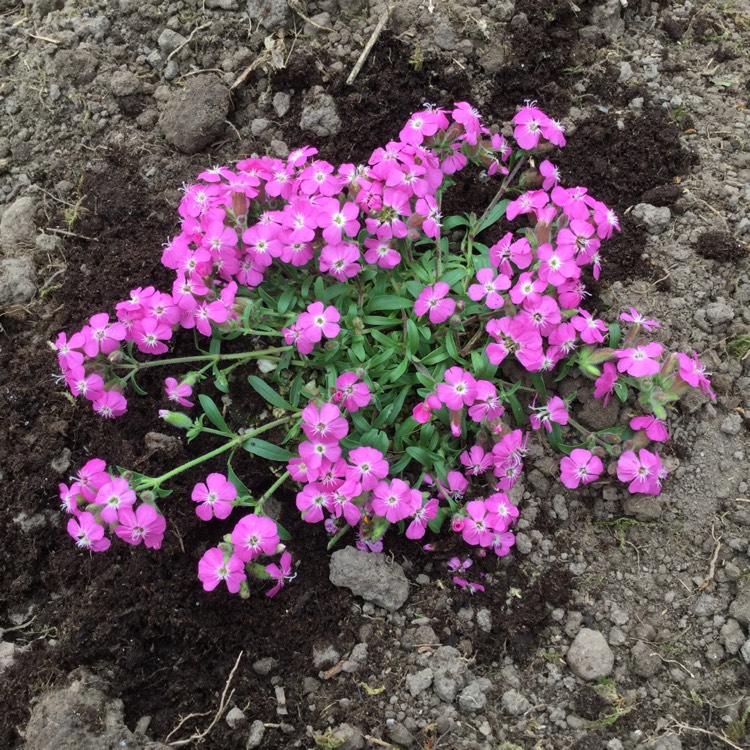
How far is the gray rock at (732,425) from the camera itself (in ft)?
10.9

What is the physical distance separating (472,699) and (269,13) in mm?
3813

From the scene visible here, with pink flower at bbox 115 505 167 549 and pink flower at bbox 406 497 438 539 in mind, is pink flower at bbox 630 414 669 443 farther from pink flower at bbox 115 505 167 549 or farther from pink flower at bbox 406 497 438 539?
pink flower at bbox 115 505 167 549

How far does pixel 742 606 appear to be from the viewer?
303 cm

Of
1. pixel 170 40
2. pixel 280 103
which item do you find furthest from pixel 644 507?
pixel 170 40

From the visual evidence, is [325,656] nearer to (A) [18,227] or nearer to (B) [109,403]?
(B) [109,403]

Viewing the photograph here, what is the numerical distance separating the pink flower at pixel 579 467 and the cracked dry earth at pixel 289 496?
0.77ft

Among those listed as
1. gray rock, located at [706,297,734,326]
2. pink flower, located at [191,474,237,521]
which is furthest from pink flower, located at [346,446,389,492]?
gray rock, located at [706,297,734,326]

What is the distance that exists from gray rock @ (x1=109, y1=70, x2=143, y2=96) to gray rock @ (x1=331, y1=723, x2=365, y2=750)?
3.57 m

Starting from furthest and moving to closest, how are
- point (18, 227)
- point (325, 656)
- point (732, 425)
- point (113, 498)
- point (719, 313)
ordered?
point (18, 227) < point (719, 313) < point (732, 425) < point (325, 656) < point (113, 498)

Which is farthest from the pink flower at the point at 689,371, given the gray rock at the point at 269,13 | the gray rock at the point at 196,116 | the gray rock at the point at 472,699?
the gray rock at the point at 269,13

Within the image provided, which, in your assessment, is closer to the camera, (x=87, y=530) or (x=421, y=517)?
(x=87, y=530)

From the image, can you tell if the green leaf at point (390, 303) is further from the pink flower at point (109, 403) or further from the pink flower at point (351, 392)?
the pink flower at point (109, 403)

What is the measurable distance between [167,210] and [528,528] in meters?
2.52

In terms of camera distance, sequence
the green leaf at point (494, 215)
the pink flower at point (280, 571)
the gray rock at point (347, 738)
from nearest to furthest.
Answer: the gray rock at point (347, 738) → the pink flower at point (280, 571) → the green leaf at point (494, 215)
